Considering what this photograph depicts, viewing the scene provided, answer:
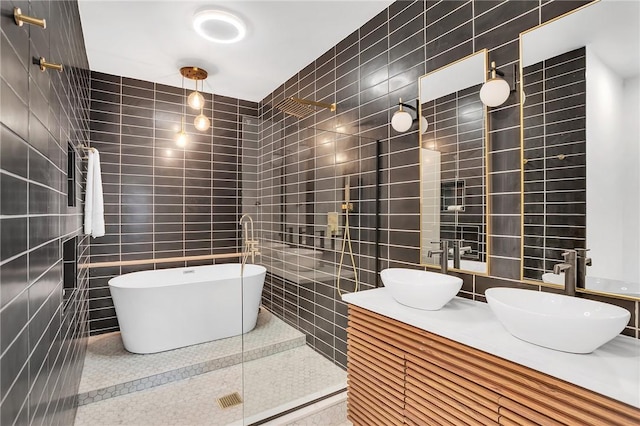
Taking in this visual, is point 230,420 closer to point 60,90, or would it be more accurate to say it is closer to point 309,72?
point 60,90

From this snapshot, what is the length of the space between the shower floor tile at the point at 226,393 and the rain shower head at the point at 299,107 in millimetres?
2194

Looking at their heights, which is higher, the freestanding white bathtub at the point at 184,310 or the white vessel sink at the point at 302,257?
the white vessel sink at the point at 302,257

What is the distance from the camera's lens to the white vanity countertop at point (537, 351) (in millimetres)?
976

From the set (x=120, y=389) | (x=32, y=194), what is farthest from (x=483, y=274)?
(x=120, y=389)

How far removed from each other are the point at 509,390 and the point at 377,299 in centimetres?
82

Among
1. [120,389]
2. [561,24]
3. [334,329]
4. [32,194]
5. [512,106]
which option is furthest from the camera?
[334,329]

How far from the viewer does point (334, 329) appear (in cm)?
281

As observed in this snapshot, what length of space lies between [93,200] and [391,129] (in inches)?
95.8

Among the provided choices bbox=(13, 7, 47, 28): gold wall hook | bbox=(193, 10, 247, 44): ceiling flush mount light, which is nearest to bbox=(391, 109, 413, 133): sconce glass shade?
bbox=(193, 10, 247, 44): ceiling flush mount light

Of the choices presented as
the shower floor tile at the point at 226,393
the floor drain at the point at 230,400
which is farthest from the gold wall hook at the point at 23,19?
the floor drain at the point at 230,400

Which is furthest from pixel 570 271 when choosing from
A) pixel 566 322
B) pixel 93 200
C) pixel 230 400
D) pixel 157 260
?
pixel 157 260

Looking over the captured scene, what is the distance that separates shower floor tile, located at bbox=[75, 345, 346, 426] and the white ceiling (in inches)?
105

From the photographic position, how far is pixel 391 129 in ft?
7.95

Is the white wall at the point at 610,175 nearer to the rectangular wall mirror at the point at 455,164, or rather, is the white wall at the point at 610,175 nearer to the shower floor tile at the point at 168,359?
the rectangular wall mirror at the point at 455,164
